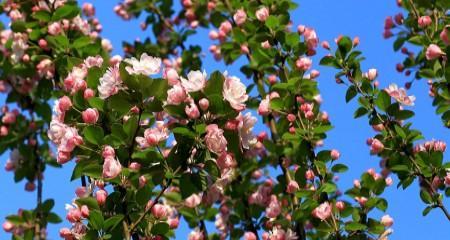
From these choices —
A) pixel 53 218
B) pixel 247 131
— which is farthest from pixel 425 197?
pixel 53 218

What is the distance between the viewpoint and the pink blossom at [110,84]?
2.39 meters

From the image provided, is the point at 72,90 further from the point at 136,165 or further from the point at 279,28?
the point at 279,28

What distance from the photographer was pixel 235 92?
7.57 ft

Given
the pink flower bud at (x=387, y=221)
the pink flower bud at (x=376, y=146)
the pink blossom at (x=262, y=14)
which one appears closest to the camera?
the pink flower bud at (x=387, y=221)

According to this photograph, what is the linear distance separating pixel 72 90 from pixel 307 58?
1.37m

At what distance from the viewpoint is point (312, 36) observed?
3.77 metres

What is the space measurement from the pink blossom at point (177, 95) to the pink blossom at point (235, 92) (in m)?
0.13

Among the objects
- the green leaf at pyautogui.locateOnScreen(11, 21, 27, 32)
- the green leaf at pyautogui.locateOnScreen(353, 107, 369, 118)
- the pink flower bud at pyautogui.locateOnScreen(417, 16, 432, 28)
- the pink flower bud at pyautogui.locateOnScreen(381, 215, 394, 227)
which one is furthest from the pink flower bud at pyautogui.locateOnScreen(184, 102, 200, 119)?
the green leaf at pyautogui.locateOnScreen(11, 21, 27, 32)

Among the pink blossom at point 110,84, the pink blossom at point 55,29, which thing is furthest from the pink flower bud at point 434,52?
the pink blossom at point 55,29

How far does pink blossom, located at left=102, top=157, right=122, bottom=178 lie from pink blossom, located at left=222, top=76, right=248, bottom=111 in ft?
1.37

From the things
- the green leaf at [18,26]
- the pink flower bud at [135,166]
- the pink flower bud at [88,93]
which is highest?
the green leaf at [18,26]

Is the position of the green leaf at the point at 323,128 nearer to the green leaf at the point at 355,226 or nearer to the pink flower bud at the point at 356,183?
the pink flower bud at the point at 356,183

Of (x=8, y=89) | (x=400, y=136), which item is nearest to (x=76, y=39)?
(x=8, y=89)

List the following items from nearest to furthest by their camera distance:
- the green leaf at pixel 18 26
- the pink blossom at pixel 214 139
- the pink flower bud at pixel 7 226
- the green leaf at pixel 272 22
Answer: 1. the pink blossom at pixel 214 139
2. the green leaf at pixel 272 22
3. the pink flower bud at pixel 7 226
4. the green leaf at pixel 18 26
